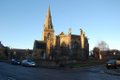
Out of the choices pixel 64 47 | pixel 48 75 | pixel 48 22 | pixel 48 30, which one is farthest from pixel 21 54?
pixel 48 75

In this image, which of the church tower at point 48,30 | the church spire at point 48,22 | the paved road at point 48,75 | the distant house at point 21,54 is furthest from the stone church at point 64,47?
the paved road at point 48,75

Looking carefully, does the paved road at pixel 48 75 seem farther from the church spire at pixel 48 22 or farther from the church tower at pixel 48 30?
the church spire at pixel 48 22

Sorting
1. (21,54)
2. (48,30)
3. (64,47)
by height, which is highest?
(48,30)

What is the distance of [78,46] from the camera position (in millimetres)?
110375

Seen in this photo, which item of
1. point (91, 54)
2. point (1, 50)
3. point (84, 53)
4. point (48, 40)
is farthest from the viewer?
point (1, 50)

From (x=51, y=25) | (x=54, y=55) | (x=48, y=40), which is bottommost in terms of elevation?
(x=54, y=55)

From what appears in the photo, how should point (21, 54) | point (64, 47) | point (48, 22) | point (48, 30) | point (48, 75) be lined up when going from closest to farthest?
1. point (48, 75)
2. point (64, 47)
3. point (48, 30)
4. point (48, 22)
5. point (21, 54)

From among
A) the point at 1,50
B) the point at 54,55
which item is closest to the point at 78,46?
the point at 54,55

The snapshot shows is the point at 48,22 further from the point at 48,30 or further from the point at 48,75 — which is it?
the point at 48,75

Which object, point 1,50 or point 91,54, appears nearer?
point 91,54

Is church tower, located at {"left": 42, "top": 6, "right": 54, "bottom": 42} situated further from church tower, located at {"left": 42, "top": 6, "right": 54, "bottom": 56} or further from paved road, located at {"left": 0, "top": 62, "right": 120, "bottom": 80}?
paved road, located at {"left": 0, "top": 62, "right": 120, "bottom": 80}

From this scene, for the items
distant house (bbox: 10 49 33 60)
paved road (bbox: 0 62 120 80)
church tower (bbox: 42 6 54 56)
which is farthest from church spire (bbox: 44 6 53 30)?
paved road (bbox: 0 62 120 80)

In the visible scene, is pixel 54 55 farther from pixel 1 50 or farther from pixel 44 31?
pixel 1 50

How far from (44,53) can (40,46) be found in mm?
5824
